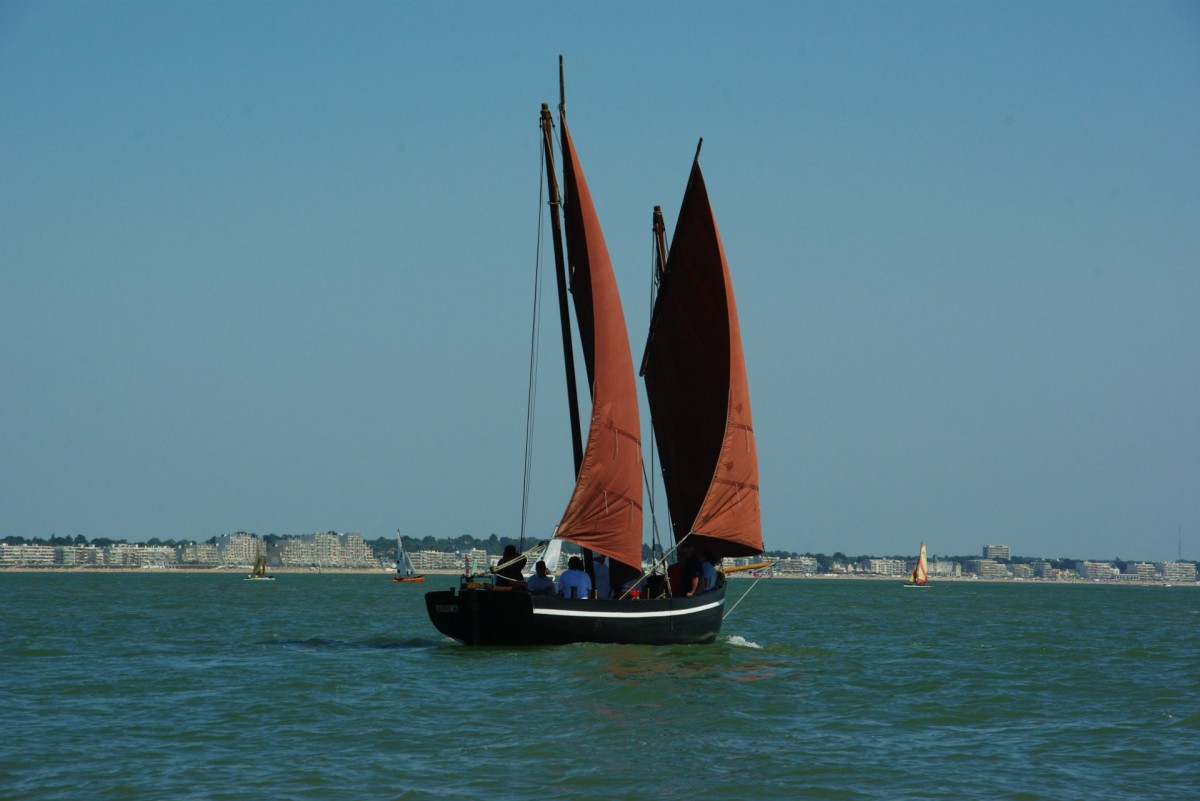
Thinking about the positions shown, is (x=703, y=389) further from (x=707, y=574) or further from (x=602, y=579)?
(x=602, y=579)

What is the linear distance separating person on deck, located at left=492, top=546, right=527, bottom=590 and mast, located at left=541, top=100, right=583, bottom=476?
299 centimetres

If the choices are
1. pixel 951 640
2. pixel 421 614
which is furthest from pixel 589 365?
pixel 421 614

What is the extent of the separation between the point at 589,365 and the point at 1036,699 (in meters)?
11.1

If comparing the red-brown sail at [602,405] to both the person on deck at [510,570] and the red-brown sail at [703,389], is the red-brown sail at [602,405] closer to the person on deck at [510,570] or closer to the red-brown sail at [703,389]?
the person on deck at [510,570]

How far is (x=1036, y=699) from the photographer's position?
22.8 meters

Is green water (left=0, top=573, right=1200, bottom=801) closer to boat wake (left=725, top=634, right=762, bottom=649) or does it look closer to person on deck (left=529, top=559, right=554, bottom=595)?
boat wake (left=725, top=634, right=762, bottom=649)

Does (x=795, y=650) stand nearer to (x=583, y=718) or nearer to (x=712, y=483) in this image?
(x=712, y=483)

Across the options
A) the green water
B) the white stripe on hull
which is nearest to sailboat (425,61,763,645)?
the white stripe on hull

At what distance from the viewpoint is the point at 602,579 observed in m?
29.7

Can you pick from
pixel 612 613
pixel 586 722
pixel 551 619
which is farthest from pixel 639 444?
pixel 586 722

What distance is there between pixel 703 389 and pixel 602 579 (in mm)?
5225

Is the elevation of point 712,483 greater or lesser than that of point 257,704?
greater

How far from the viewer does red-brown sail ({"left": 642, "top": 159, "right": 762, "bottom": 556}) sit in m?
30.7

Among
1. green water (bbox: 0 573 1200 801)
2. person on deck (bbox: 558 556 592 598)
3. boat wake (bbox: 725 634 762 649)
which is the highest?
person on deck (bbox: 558 556 592 598)
